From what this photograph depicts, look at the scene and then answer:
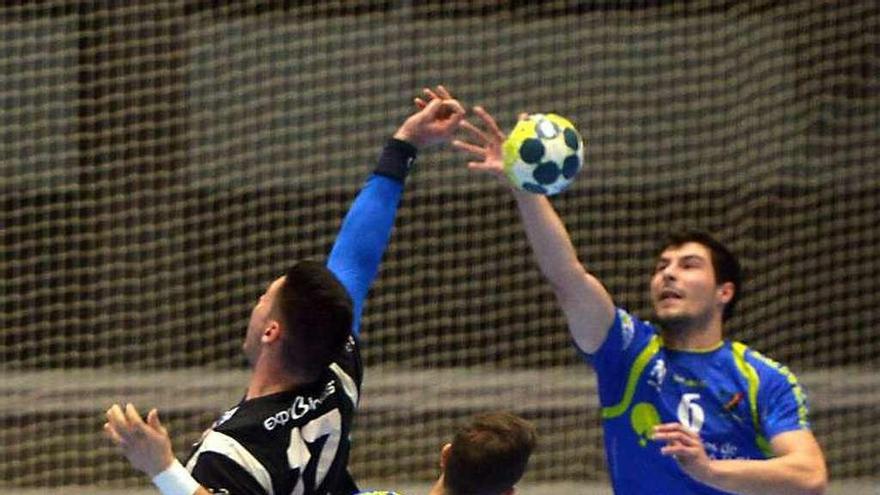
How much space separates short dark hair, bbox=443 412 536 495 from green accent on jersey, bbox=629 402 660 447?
0.87 meters

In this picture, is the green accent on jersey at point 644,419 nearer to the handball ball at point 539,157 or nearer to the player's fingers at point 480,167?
the handball ball at point 539,157

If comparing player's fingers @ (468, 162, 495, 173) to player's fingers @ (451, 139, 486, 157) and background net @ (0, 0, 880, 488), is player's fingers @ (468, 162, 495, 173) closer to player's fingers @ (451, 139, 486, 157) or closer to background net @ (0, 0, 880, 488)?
player's fingers @ (451, 139, 486, 157)

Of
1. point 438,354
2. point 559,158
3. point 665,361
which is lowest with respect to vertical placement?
point 438,354

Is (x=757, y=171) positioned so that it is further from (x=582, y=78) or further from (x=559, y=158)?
(x=559, y=158)

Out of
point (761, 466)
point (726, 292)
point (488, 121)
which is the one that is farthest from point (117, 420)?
point (726, 292)

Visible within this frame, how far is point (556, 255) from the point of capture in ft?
13.6

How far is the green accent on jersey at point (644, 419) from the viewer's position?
4.35 meters

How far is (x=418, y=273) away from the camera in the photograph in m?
8.78

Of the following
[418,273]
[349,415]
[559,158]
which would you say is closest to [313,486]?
→ [349,415]

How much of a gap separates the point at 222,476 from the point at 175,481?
15cm

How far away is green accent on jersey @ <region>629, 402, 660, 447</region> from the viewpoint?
14.3 feet

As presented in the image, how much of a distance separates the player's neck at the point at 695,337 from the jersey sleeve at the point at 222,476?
1.58m

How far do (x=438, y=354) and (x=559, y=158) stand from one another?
15.9 feet

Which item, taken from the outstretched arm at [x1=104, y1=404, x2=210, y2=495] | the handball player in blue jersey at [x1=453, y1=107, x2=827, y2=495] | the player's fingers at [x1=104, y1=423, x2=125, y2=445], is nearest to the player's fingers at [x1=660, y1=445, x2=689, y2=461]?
the handball player in blue jersey at [x1=453, y1=107, x2=827, y2=495]
